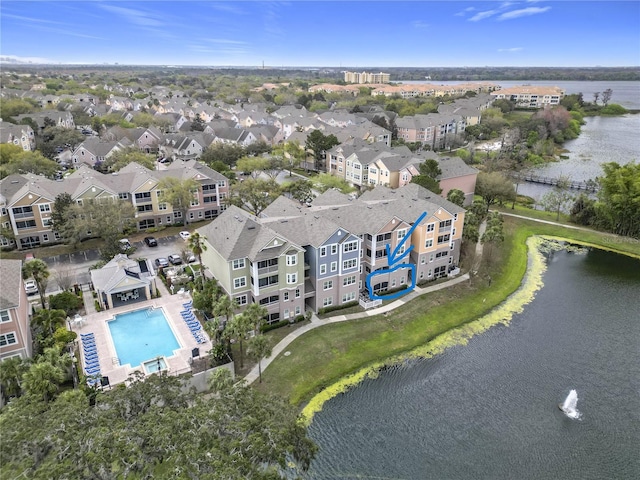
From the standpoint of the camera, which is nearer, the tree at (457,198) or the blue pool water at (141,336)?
the blue pool water at (141,336)

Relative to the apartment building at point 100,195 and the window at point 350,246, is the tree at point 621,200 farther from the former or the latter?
the apartment building at point 100,195

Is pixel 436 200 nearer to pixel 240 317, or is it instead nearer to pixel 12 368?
pixel 240 317

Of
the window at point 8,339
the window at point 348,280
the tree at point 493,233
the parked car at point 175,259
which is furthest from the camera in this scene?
the parked car at point 175,259

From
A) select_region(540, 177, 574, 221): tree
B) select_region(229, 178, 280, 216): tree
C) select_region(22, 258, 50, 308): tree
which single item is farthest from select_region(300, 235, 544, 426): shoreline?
select_region(229, 178, 280, 216): tree

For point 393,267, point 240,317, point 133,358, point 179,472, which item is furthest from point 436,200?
point 179,472

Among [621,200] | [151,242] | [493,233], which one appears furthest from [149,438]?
[621,200]

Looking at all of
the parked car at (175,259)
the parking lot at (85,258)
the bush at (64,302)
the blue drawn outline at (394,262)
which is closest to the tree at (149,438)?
the bush at (64,302)

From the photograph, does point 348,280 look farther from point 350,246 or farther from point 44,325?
point 44,325
